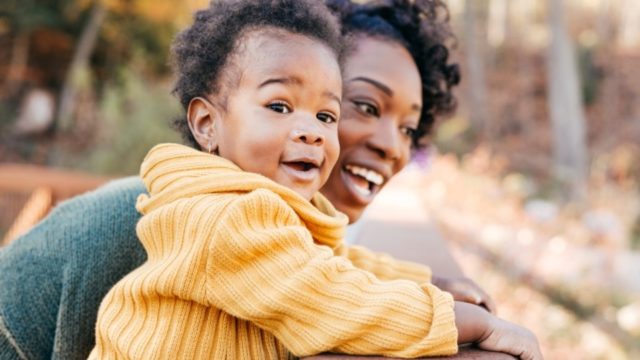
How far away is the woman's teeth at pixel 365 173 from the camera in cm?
214

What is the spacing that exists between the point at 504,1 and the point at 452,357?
1171 inches

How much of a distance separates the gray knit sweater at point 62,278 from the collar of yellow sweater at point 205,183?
347mm

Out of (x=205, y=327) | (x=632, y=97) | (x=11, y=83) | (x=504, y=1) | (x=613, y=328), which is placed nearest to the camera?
(x=205, y=327)

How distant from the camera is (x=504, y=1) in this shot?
29.2 m

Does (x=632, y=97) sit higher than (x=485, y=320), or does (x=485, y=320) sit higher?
(x=632, y=97)

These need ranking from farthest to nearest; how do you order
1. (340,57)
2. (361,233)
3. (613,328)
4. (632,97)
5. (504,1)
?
(504,1) < (632,97) < (613,328) < (361,233) < (340,57)

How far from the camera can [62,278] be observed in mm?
1842

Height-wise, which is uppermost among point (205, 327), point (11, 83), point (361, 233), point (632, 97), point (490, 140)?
point (632, 97)

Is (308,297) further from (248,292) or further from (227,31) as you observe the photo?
(227,31)

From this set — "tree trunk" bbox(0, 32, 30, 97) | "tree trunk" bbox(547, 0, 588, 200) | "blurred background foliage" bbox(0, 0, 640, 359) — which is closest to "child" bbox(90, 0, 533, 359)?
"blurred background foliage" bbox(0, 0, 640, 359)

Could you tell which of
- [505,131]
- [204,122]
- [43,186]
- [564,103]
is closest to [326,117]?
[204,122]

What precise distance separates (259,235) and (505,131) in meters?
22.8

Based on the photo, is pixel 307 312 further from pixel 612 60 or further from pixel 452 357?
pixel 612 60

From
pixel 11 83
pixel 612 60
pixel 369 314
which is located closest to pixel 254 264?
pixel 369 314
